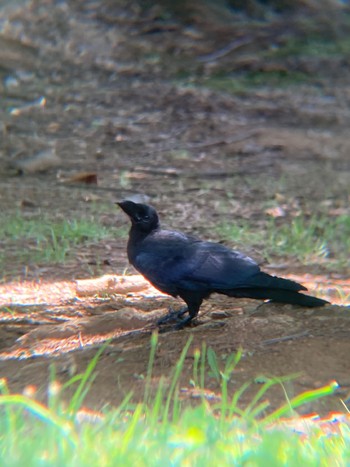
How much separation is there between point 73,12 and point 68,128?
2814 millimetres

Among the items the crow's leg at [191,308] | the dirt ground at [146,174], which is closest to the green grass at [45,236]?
the dirt ground at [146,174]

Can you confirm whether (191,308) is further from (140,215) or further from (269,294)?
(140,215)

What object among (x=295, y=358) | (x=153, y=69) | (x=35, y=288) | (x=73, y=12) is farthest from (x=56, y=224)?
(x=73, y=12)

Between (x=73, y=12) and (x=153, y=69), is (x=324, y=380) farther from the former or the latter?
(x=73, y=12)

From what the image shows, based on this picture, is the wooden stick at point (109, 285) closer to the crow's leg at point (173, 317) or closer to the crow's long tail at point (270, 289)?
the crow's leg at point (173, 317)

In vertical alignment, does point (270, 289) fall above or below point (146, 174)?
above

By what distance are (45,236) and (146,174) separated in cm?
213

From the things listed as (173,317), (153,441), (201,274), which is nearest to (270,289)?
(201,274)

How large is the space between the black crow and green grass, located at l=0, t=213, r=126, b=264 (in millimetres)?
1422

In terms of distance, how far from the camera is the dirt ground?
3.54m

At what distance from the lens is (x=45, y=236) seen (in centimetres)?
582

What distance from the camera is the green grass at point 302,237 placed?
5516mm

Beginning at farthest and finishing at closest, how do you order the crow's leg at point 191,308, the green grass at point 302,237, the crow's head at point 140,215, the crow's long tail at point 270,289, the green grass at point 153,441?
the green grass at point 302,237, the crow's head at point 140,215, the crow's leg at point 191,308, the crow's long tail at point 270,289, the green grass at point 153,441

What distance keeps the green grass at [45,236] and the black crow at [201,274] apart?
1.42m
